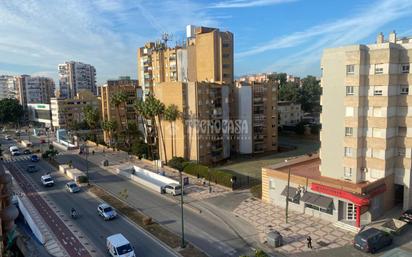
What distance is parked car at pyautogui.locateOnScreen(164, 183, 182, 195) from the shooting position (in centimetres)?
4838

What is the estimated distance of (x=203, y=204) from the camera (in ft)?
145

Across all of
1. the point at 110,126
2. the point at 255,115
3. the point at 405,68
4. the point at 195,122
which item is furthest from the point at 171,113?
the point at 405,68

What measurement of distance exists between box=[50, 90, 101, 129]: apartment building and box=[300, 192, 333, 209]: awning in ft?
358

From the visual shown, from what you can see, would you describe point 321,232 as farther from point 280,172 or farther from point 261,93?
point 261,93

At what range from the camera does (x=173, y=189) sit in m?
48.5

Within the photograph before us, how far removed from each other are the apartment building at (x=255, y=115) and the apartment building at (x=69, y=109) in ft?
254

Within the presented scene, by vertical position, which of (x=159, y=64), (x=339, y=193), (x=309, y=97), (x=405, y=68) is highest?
(x=159, y=64)

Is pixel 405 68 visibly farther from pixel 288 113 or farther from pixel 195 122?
pixel 288 113

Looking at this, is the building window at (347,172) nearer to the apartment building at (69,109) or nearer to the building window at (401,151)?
the building window at (401,151)

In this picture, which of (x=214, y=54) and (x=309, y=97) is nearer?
(x=214, y=54)

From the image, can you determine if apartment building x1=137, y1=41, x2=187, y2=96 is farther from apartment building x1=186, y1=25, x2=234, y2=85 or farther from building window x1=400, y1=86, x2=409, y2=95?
building window x1=400, y1=86, x2=409, y2=95

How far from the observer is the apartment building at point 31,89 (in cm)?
17800

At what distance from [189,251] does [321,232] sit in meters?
14.1

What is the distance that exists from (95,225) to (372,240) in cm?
2922
